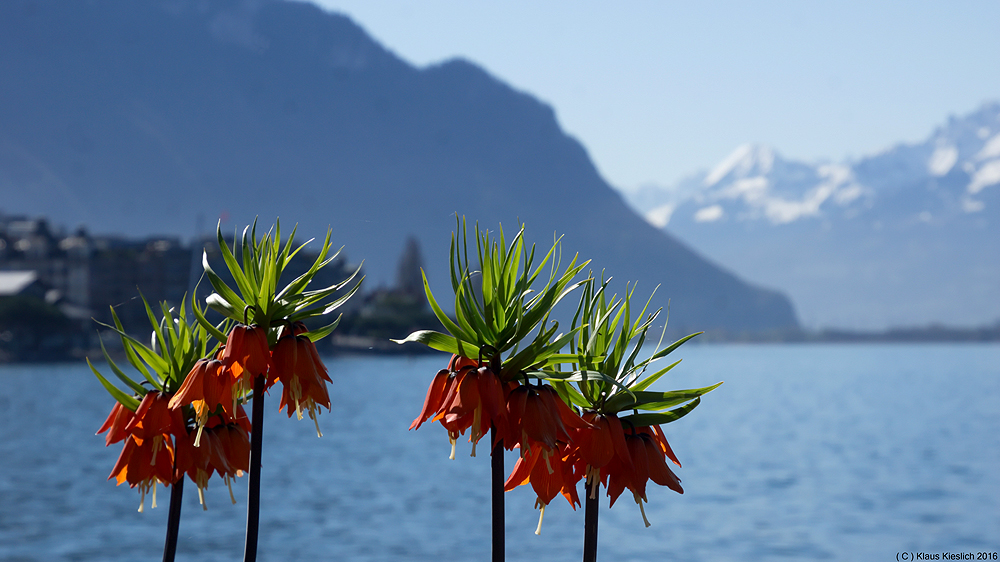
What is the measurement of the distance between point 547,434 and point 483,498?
3553 cm

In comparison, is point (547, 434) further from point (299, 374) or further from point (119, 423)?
point (119, 423)

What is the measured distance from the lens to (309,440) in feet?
212

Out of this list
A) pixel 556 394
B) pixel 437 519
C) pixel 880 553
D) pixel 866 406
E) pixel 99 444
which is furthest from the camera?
pixel 866 406

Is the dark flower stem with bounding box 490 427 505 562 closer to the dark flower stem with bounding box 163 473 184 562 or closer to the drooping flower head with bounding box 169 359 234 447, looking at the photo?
the drooping flower head with bounding box 169 359 234 447

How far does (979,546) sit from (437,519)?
51.5 feet

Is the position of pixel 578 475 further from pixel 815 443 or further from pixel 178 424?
pixel 815 443

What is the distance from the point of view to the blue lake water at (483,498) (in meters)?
26.8

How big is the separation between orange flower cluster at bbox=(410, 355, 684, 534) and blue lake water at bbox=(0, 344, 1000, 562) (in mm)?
18277

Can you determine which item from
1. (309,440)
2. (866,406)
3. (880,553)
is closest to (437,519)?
(880,553)

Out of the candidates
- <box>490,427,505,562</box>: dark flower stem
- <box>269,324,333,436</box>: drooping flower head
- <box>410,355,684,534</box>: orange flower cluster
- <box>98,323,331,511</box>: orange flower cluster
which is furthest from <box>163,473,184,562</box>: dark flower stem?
<box>490,427,505,562</box>: dark flower stem

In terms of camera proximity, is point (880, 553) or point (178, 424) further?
point (880, 553)

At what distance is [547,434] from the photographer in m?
2.30

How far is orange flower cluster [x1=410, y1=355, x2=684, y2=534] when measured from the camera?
2314 mm

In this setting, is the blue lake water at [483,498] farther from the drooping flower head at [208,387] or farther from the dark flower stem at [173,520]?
the drooping flower head at [208,387]
